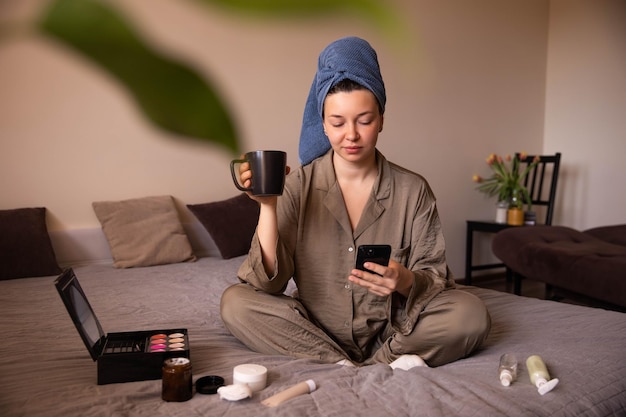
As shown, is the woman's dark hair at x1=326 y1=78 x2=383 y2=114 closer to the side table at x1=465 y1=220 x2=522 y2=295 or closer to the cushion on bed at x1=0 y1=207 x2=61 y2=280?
the cushion on bed at x1=0 y1=207 x2=61 y2=280

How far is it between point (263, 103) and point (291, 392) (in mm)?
2235

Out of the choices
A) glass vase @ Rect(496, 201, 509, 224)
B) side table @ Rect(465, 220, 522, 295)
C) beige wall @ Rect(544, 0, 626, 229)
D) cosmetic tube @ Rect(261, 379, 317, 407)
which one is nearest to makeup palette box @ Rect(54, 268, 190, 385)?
cosmetic tube @ Rect(261, 379, 317, 407)

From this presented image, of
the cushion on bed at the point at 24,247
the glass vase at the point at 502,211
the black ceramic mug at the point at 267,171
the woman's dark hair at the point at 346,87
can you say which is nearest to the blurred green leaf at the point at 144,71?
the cushion on bed at the point at 24,247

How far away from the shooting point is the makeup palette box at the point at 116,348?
1100 millimetres

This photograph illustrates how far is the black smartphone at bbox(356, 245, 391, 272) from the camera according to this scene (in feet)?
3.73

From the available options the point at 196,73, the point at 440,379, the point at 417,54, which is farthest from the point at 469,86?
the point at 440,379

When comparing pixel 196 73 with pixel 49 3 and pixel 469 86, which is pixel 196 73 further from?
pixel 469 86

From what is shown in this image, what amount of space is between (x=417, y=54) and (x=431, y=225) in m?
2.50

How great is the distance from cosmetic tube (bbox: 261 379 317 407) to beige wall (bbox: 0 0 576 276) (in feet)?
6.18

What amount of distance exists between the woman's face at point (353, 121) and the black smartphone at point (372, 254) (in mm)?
292

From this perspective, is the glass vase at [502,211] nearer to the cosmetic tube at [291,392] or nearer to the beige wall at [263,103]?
the beige wall at [263,103]

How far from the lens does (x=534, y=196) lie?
418 centimetres

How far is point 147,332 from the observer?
1256 millimetres

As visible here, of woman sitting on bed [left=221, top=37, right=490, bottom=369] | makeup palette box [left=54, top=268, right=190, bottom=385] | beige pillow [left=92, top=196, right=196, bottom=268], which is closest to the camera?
makeup palette box [left=54, top=268, right=190, bottom=385]
